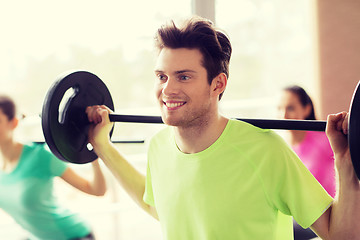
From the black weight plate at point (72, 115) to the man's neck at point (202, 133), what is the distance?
387 millimetres

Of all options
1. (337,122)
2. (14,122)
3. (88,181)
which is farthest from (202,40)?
(14,122)

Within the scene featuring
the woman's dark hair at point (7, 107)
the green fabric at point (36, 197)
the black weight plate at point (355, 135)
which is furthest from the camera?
the woman's dark hair at point (7, 107)

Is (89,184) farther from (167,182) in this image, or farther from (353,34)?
(353,34)

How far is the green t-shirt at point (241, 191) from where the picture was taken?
953 mm

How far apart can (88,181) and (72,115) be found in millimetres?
406

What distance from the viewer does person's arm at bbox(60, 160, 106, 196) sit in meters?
1.60

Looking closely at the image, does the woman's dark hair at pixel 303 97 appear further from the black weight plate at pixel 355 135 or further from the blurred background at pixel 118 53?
the black weight plate at pixel 355 135

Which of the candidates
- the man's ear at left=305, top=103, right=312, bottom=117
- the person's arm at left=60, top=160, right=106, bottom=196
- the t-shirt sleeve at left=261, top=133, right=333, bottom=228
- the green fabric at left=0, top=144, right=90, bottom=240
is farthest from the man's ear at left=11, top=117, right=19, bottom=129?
the man's ear at left=305, top=103, right=312, bottom=117

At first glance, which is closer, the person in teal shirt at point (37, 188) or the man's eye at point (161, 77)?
the man's eye at point (161, 77)

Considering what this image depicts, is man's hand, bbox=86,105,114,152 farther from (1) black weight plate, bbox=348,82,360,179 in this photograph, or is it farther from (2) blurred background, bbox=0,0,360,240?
(1) black weight plate, bbox=348,82,360,179

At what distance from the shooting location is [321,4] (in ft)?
9.06

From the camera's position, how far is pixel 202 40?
102 cm

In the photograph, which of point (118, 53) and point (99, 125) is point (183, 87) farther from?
point (118, 53)

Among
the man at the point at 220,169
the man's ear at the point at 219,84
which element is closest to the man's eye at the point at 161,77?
the man at the point at 220,169
